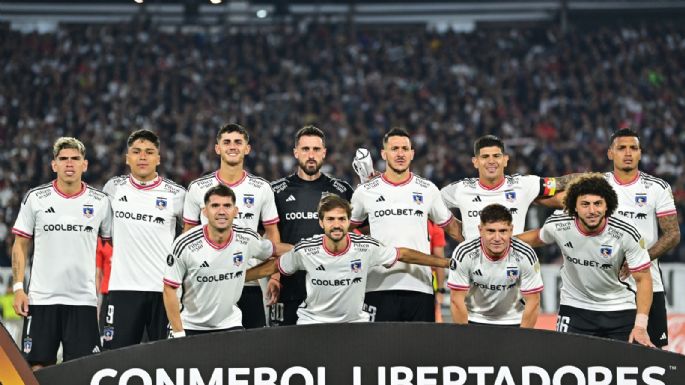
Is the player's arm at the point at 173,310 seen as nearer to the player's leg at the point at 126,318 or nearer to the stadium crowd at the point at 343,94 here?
the player's leg at the point at 126,318

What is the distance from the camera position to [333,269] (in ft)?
24.2

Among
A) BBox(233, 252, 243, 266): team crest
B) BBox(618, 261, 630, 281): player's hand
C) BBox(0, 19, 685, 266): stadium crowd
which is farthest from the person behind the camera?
BBox(0, 19, 685, 266): stadium crowd

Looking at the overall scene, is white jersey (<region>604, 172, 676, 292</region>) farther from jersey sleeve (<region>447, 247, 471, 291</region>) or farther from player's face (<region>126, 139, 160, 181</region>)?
player's face (<region>126, 139, 160, 181</region>)

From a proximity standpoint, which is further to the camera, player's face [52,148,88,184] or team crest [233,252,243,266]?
player's face [52,148,88,184]

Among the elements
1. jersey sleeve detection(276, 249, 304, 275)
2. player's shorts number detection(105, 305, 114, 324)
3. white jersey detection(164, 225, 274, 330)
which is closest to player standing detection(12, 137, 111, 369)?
player's shorts number detection(105, 305, 114, 324)

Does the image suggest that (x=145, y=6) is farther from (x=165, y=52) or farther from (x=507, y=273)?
(x=507, y=273)

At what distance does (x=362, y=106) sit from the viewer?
80.4ft

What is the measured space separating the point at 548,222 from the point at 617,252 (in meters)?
0.56

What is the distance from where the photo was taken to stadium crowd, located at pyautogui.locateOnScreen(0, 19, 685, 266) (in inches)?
841

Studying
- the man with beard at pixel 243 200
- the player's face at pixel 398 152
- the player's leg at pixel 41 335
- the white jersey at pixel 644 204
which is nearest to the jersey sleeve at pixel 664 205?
the white jersey at pixel 644 204

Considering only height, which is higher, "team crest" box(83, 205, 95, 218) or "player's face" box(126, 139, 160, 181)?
"player's face" box(126, 139, 160, 181)

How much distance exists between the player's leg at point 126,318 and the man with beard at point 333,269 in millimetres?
982

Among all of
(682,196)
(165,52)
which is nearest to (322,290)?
(682,196)

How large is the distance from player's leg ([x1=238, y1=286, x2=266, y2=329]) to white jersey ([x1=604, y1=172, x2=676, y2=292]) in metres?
2.91
